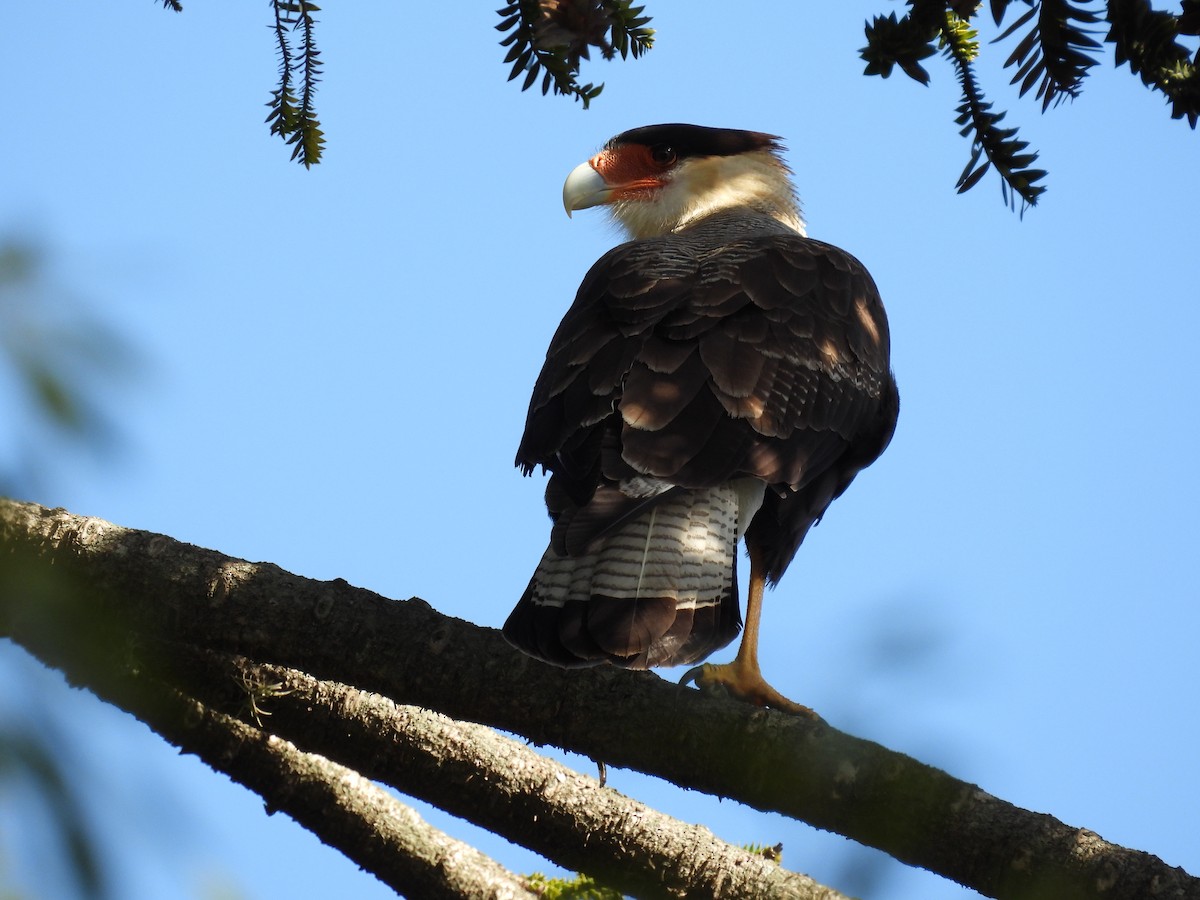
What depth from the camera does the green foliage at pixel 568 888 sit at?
390cm

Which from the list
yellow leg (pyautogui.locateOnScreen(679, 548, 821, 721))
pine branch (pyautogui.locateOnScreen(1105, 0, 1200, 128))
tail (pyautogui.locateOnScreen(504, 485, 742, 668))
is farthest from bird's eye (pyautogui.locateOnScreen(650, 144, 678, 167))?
pine branch (pyautogui.locateOnScreen(1105, 0, 1200, 128))

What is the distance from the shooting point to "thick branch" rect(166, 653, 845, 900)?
366 centimetres

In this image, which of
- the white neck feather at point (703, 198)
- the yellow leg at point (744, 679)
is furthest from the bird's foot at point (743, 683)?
the white neck feather at point (703, 198)

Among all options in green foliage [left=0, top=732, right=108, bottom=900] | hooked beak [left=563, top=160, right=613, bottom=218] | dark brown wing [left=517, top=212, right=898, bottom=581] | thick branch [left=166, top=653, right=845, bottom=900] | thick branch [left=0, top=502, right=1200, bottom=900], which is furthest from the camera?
hooked beak [left=563, top=160, right=613, bottom=218]

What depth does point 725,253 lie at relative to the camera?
4938 millimetres

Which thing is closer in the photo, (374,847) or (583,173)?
(374,847)

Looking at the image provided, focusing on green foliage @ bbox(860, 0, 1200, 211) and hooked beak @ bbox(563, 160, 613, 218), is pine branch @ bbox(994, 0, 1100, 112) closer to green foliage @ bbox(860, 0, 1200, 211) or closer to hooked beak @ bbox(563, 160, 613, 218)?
green foliage @ bbox(860, 0, 1200, 211)

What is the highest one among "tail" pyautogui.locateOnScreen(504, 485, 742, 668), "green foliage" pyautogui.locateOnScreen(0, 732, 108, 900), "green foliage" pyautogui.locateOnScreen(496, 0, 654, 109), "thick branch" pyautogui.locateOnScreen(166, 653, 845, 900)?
"green foliage" pyautogui.locateOnScreen(496, 0, 654, 109)

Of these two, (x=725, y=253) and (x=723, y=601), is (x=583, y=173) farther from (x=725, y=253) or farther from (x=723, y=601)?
(x=723, y=601)

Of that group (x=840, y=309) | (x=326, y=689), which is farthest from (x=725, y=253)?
(x=326, y=689)

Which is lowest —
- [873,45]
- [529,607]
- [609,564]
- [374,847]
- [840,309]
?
[374,847]

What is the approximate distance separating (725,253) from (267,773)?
8.36 ft

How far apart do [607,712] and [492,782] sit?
0.66 metres

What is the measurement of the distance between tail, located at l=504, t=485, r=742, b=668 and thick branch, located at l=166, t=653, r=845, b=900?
1.93 feet
